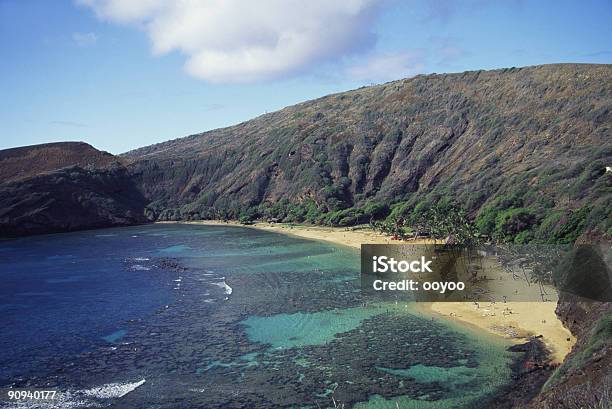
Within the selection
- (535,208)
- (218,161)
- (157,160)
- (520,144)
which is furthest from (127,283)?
(157,160)

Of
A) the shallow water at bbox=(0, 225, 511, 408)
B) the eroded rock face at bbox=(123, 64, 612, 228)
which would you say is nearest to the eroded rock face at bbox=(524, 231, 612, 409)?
the shallow water at bbox=(0, 225, 511, 408)

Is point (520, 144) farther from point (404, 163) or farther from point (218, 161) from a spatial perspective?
point (218, 161)

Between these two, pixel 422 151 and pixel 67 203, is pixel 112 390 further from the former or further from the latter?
pixel 67 203

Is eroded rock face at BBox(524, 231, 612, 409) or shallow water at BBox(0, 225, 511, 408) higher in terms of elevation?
eroded rock face at BBox(524, 231, 612, 409)

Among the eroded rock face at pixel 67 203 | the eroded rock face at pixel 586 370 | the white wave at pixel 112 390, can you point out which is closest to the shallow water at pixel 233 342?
the white wave at pixel 112 390

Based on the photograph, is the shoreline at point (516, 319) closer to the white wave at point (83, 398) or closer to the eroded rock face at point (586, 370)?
the eroded rock face at point (586, 370)

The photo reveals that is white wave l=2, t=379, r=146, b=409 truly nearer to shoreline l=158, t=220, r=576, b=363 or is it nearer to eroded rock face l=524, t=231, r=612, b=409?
eroded rock face l=524, t=231, r=612, b=409
